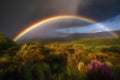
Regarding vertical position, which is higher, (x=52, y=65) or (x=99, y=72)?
(x=52, y=65)

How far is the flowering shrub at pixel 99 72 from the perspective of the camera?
9.24 meters

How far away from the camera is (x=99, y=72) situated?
9.39 m

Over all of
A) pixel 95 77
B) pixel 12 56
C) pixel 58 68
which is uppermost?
pixel 12 56

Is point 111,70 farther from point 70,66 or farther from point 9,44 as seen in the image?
point 9,44

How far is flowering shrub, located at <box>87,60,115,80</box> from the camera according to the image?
9.24 m

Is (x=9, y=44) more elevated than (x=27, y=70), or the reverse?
(x=9, y=44)

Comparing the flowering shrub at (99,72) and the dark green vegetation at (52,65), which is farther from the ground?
the dark green vegetation at (52,65)

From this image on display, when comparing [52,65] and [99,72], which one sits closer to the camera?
[99,72]

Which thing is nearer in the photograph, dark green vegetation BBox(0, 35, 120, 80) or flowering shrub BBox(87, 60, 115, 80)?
dark green vegetation BBox(0, 35, 120, 80)

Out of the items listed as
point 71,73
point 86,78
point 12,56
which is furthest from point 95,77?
point 12,56

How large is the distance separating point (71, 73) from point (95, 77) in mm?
1082

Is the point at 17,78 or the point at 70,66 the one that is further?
the point at 70,66

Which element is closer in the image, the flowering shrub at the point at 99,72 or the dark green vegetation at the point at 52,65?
the dark green vegetation at the point at 52,65

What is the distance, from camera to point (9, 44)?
1320 cm
